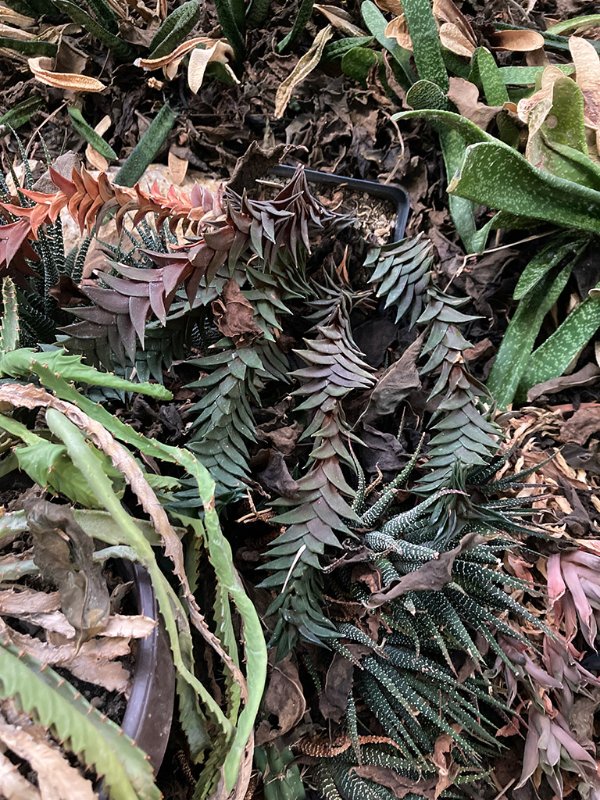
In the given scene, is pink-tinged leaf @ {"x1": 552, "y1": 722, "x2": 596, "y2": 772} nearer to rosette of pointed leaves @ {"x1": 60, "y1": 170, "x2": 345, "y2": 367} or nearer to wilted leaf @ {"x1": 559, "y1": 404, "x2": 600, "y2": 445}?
wilted leaf @ {"x1": 559, "y1": 404, "x2": 600, "y2": 445}

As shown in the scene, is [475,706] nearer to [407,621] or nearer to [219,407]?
[407,621]

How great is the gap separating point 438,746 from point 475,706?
2.5 inches

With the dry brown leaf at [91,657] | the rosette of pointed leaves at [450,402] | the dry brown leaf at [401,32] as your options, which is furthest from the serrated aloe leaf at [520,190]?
the dry brown leaf at [91,657]

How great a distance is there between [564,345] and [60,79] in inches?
41.2

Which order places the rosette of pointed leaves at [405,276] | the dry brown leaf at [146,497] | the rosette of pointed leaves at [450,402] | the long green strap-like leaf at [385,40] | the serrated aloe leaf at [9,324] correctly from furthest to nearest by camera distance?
the long green strap-like leaf at [385,40]
the rosette of pointed leaves at [405,276]
the rosette of pointed leaves at [450,402]
the serrated aloe leaf at [9,324]
the dry brown leaf at [146,497]

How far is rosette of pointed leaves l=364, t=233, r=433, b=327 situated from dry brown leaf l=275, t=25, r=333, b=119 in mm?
431

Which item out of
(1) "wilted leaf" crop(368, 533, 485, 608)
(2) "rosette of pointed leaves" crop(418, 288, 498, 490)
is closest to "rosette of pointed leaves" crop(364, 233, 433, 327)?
(2) "rosette of pointed leaves" crop(418, 288, 498, 490)

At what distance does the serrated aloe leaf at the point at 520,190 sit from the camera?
29.6 inches

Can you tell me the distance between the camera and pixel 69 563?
0.39 metres

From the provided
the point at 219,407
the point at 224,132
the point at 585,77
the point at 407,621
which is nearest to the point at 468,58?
the point at 585,77

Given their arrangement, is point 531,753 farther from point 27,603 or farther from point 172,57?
point 172,57

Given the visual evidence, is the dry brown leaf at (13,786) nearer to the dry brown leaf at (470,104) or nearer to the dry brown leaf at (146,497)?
the dry brown leaf at (146,497)

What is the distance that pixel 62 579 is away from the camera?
39 cm

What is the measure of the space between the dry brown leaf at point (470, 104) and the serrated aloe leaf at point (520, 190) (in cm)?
20
